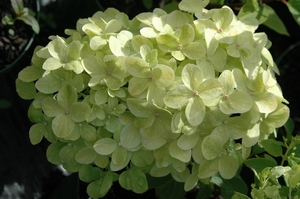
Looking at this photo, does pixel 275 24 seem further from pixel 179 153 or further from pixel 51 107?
pixel 51 107

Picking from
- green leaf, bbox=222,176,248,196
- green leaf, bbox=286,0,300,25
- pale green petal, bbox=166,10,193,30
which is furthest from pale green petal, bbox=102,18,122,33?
green leaf, bbox=286,0,300,25

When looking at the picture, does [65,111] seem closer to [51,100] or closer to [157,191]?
[51,100]

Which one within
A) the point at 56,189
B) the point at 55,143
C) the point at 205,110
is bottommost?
the point at 56,189

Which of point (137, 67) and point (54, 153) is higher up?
point (137, 67)

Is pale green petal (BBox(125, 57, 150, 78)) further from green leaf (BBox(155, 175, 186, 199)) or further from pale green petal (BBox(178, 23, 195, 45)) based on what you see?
green leaf (BBox(155, 175, 186, 199))

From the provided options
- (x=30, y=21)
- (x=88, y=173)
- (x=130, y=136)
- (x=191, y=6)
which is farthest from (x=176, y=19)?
(x=30, y=21)

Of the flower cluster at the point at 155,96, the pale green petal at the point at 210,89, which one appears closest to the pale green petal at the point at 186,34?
the flower cluster at the point at 155,96

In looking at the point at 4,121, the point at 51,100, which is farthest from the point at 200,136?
the point at 4,121
